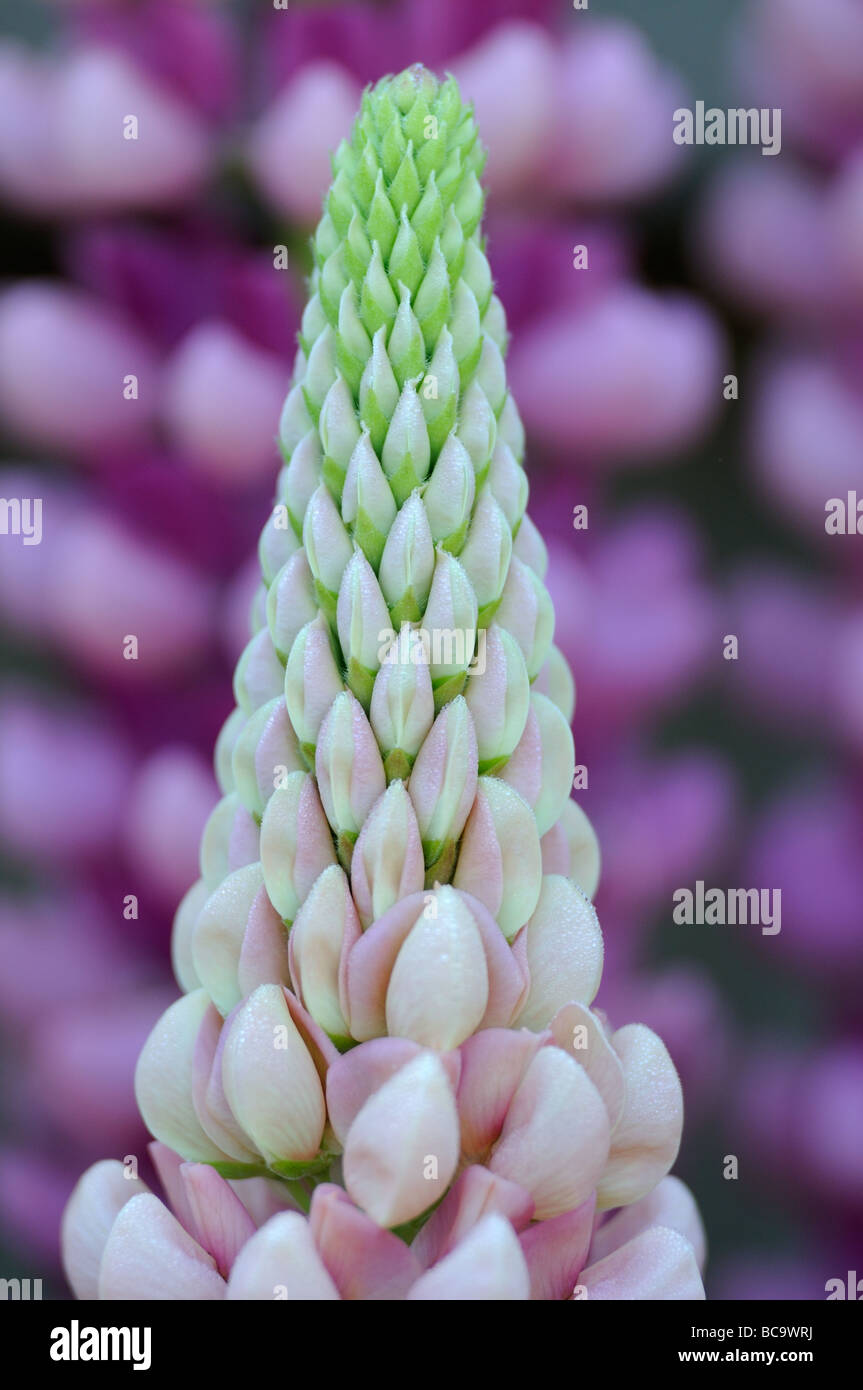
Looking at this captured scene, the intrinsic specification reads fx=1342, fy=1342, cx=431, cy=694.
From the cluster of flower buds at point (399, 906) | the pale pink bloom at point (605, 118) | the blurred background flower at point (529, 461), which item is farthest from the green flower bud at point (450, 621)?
the pale pink bloom at point (605, 118)

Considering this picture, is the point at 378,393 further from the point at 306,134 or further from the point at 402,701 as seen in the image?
the point at 306,134

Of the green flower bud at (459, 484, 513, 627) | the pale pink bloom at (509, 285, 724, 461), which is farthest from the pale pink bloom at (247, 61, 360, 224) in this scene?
the green flower bud at (459, 484, 513, 627)

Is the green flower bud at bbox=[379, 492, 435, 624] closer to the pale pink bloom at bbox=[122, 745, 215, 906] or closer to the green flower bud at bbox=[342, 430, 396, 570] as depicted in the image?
the green flower bud at bbox=[342, 430, 396, 570]

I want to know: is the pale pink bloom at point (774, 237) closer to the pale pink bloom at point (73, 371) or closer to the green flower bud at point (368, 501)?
the pale pink bloom at point (73, 371)

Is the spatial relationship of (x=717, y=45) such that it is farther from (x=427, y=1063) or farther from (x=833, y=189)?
(x=427, y=1063)

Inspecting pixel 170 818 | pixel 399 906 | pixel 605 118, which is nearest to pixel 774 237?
pixel 605 118

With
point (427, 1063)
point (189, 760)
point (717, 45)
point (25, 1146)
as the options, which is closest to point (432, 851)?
point (427, 1063)
